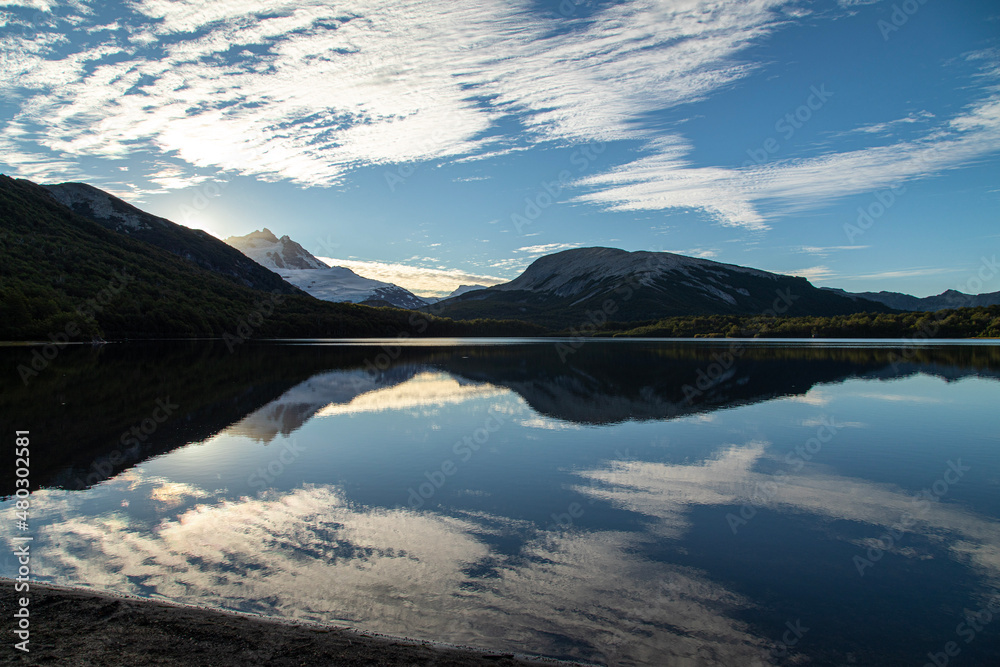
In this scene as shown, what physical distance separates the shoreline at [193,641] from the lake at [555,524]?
1.46 ft

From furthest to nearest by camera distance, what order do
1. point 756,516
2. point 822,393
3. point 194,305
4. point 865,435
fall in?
point 194,305 → point 822,393 → point 865,435 → point 756,516

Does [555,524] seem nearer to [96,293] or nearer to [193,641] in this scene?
[193,641]

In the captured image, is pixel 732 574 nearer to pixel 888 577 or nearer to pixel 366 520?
pixel 888 577

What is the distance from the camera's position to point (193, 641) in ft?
22.7

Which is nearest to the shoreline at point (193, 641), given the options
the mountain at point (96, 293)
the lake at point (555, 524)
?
the lake at point (555, 524)

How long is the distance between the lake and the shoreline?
0.45m

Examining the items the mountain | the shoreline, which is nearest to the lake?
the shoreline

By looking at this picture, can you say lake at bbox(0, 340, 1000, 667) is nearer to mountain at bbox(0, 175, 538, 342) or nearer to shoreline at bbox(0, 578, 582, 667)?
shoreline at bbox(0, 578, 582, 667)

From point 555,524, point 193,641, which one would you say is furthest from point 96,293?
point 193,641

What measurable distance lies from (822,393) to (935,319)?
194 m

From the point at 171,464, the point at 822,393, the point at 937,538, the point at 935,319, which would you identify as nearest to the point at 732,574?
the point at 937,538

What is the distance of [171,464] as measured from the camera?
17109 millimetres

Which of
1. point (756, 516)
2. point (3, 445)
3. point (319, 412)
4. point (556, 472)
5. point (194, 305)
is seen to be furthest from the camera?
point (194, 305)

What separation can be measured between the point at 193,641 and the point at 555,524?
24.6ft
